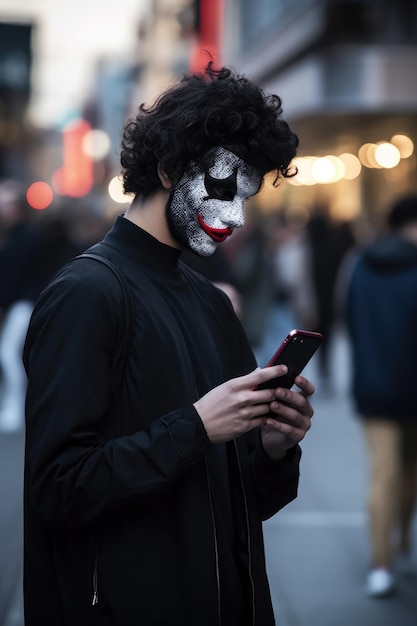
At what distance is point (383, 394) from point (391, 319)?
0.39 metres

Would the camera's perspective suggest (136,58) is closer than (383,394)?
No

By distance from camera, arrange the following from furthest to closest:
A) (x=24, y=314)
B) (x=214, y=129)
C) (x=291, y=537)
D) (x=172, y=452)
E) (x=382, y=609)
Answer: (x=24, y=314)
(x=291, y=537)
(x=382, y=609)
(x=214, y=129)
(x=172, y=452)

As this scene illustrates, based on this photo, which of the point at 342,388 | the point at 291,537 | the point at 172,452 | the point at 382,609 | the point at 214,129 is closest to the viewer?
the point at 172,452

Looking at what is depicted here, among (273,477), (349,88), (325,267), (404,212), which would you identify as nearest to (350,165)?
(349,88)

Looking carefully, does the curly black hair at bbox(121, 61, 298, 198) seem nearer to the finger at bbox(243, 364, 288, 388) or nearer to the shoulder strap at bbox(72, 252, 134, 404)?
the shoulder strap at bbox(72, 252, 134, 404)

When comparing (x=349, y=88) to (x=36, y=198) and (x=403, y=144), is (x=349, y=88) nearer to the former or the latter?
(x=403, y=144)

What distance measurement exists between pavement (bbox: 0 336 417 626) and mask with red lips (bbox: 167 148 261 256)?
3036mm

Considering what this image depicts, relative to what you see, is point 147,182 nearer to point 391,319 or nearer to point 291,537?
point 391,319

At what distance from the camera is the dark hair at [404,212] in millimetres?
5613

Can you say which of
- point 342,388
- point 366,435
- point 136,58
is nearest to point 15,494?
point 366,435

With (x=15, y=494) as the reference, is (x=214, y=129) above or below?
above

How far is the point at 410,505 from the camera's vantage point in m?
5.87

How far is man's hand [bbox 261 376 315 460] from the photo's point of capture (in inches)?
90.9

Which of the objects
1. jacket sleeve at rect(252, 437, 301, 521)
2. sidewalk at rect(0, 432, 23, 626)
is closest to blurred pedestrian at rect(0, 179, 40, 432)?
sidewalk at rect(0, 432, 23, 626)
